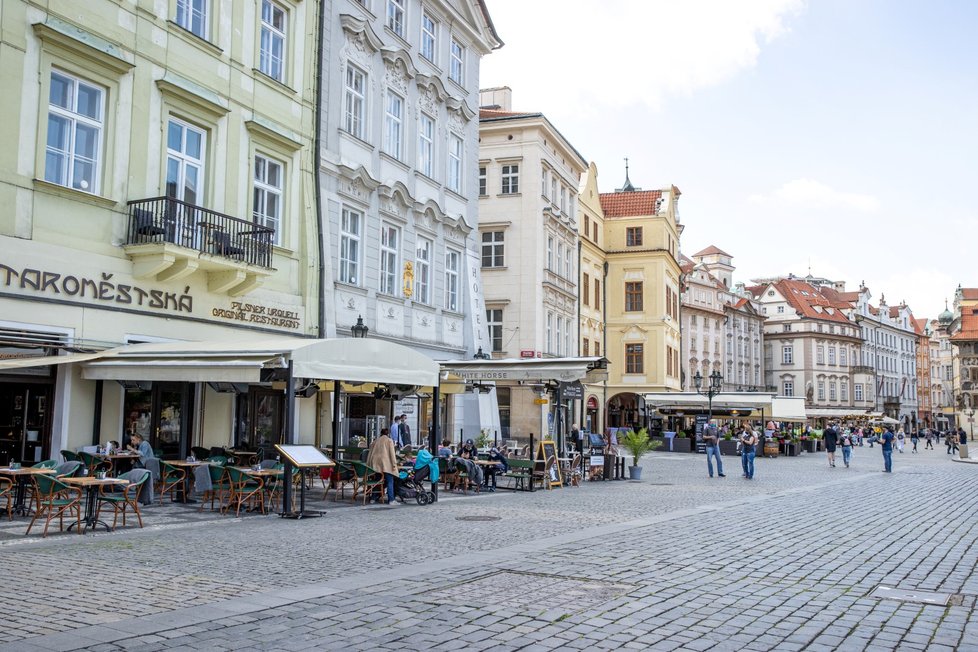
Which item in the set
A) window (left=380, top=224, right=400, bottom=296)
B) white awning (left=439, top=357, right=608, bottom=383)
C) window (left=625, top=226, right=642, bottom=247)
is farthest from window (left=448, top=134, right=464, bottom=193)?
window (left=625, top=226, right=642, bottom=247)

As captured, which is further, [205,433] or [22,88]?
[205,433]

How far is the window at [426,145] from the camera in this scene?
97.8 feet

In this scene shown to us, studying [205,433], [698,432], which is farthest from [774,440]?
[205,433]

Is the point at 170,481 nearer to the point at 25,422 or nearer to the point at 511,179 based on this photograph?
the point at 25,422

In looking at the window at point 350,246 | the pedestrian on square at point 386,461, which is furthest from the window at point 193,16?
the pedestrian on square at point 386,461

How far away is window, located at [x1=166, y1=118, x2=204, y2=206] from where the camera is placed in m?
19.7

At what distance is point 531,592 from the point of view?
8594 mm

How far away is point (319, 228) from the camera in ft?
79.5

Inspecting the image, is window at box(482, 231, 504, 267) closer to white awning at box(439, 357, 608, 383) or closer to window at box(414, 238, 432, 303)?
window at box(414, 238, 432, 303)

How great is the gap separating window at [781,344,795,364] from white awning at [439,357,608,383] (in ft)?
317

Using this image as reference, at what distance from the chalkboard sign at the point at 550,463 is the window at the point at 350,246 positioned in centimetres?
731

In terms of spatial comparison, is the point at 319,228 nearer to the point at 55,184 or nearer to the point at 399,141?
the point at 399,141

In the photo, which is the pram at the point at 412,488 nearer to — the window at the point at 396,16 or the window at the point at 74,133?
the window at the point at 74,133

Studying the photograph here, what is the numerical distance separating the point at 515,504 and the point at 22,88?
11.6 m
